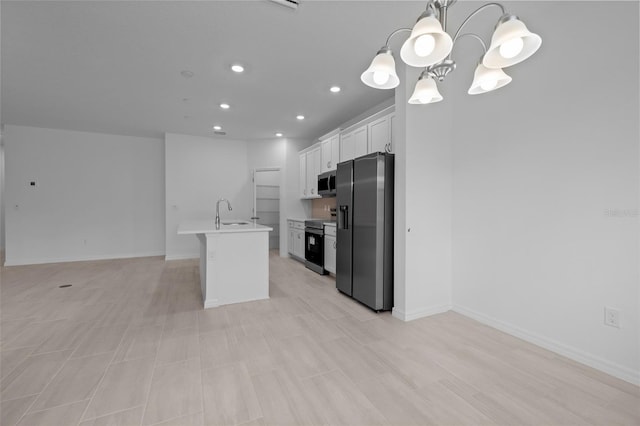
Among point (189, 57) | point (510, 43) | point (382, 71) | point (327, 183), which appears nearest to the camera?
point (510, 43)

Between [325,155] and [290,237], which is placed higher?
[325,155]

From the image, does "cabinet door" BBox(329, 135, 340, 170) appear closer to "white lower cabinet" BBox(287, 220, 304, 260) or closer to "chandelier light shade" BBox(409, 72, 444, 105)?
"white lower cabinet" BBox(287, 220, 304, 260)

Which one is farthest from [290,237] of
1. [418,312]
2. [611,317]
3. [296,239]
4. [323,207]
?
[611,317]

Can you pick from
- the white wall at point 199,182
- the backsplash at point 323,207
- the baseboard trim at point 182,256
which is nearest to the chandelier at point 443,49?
the backsplash at point 323,207

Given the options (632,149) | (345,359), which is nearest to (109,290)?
(345,359)

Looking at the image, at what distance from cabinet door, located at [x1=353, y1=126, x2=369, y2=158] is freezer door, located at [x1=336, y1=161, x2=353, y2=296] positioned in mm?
494

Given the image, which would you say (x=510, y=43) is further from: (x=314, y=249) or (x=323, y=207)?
(x=323, y=207)

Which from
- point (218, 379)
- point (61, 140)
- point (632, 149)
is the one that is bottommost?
point (218, 379)

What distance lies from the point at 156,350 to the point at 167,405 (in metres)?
0.77

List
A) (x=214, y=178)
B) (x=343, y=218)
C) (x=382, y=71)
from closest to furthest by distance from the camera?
(x=382, y=71) < (x=343, y=218) < (x=214, y=178)

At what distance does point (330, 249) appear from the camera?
14.5ft

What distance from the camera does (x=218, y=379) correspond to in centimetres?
185

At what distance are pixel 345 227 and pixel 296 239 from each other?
2439mm

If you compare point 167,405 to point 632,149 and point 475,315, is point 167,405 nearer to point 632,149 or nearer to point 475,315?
point 475,315
